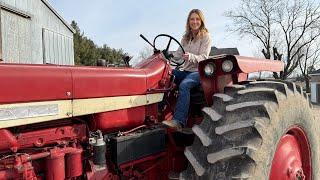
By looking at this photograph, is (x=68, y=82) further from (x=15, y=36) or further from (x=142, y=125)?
(x=15, y=36)

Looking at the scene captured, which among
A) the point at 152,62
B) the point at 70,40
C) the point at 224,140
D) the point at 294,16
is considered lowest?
the point at 224,140

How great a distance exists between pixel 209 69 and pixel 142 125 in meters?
0.80

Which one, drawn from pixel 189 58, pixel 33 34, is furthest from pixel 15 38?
pixel 189 58

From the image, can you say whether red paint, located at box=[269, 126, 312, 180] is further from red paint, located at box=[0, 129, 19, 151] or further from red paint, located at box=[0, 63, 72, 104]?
red paint, located at box=[0, 129, 19, 151]

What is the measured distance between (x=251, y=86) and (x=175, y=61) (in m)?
1.14

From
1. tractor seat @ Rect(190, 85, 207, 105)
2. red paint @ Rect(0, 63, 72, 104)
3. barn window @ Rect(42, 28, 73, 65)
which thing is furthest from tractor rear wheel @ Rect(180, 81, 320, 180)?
barn window @ Rect(42, 28, 73, 65)

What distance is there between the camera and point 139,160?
3488 mm

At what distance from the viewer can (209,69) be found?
12.3 ft

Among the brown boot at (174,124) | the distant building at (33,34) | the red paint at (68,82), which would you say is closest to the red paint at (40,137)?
the red paint at (68,82)

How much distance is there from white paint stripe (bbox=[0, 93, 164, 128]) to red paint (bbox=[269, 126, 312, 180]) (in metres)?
1.23

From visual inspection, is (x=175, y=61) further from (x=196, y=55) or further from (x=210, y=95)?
(x=210, y=95)

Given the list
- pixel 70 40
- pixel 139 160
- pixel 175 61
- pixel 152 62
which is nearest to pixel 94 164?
pixel 139 160

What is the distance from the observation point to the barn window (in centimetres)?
1716

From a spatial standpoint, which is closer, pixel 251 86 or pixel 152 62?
pixel 251 86
